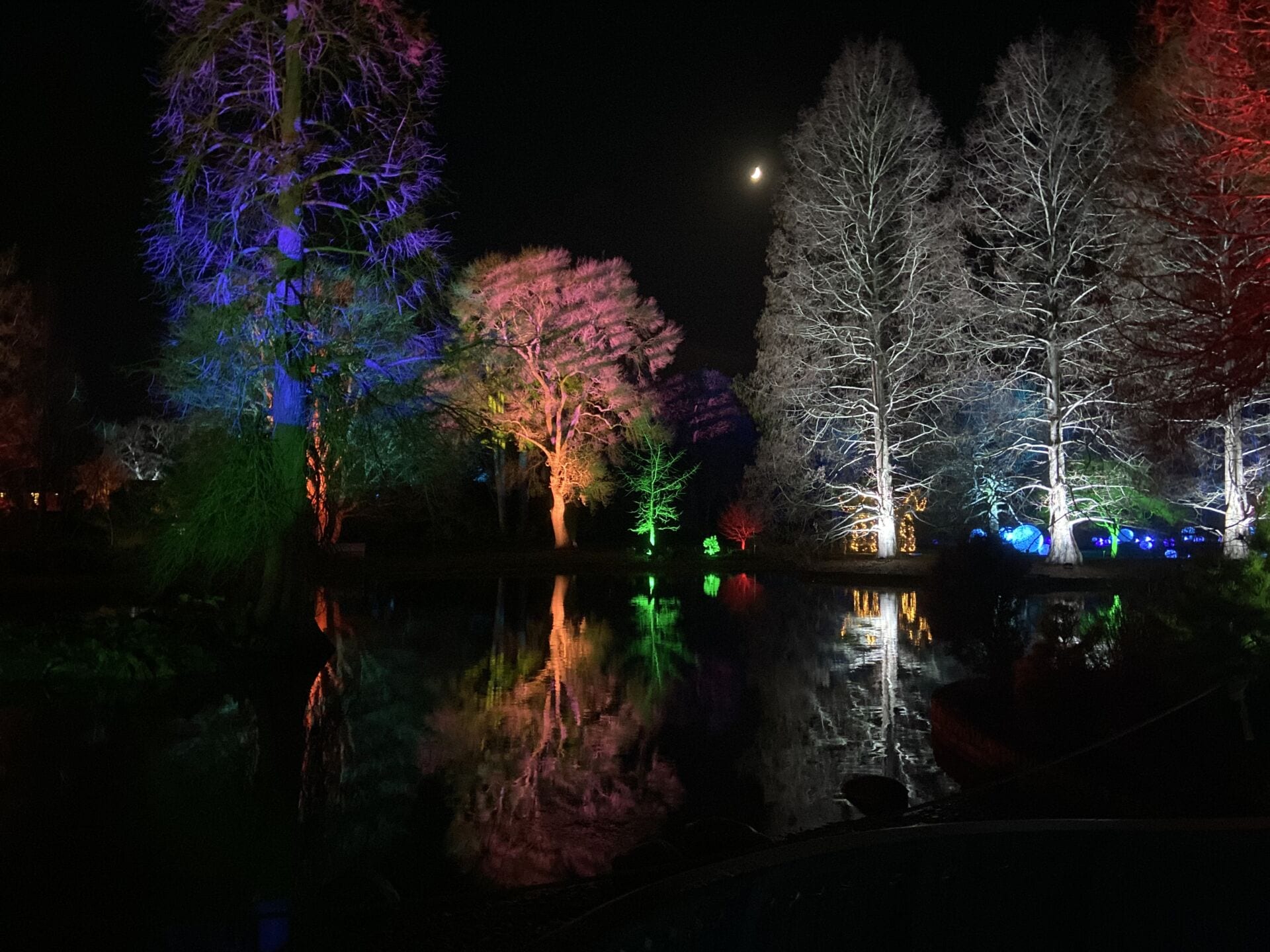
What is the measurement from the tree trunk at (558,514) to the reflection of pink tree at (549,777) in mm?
25347

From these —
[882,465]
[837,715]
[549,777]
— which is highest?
[882,465]

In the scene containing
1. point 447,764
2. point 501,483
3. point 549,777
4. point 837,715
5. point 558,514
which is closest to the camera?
point 549,777

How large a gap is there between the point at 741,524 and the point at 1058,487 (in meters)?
14.3

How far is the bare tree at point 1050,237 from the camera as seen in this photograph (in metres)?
26.2

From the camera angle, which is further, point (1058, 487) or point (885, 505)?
point (885, 505)

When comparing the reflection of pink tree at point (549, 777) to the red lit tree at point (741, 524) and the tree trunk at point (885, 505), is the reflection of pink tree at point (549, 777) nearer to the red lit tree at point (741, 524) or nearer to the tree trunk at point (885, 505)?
the tree trunk at point (885, 505)

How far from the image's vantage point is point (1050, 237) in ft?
87.3

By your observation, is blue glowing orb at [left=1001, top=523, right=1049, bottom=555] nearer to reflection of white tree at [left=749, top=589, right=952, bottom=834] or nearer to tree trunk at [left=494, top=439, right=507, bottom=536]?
reflection of white tree at [left=749, top=589, right=952, bottom=834]

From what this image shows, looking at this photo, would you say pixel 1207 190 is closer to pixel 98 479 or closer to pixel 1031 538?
pixel 1031 538

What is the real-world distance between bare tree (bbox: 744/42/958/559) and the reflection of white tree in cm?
1180

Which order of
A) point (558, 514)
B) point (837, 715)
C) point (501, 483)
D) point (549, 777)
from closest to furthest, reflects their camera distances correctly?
1. point (549, 777)
2. point (837, 715)
3. point (558, 514)
4. point (501, 483)

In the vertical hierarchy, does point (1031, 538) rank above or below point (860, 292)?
below

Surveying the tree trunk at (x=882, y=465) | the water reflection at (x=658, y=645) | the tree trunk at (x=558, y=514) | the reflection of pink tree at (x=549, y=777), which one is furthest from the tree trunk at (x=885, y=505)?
the reflection of pink tree at (x=549, y=777)

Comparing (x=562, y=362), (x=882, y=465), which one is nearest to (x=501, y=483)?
(x=562, y=362)
